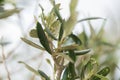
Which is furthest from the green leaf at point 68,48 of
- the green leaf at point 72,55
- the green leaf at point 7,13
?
the green leaf at point 7,13

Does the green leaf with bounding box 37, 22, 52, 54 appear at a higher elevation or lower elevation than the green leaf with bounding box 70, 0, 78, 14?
lower

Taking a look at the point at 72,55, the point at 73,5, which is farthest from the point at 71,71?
the point at 73,5

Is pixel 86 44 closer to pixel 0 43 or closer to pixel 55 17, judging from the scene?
pixel 0 43

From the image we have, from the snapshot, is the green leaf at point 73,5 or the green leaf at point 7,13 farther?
the green leaf at point 7,13

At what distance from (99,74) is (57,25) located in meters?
0.15

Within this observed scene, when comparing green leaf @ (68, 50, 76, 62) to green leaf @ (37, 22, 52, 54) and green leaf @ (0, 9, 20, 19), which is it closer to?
green leaf @ (37, 22, 52, 54)

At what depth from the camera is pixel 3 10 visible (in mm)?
856

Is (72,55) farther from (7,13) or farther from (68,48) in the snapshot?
(7,13)

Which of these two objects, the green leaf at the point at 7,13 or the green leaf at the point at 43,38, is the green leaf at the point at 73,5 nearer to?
the green leaf at the point at 43,38

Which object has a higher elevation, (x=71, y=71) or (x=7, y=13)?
(x=7, y=13)

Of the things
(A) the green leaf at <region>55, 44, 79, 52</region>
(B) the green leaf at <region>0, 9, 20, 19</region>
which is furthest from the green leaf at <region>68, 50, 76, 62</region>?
(B) the green leaf at <region>0, 9, 20, 19</region>

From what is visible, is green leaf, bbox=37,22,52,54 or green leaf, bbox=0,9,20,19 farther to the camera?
green leaf, bbox=0,9,20,19

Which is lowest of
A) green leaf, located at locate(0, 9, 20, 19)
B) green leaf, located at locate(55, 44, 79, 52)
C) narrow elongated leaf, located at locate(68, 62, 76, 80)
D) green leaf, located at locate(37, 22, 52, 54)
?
narrow elongated leaf, located at locate(68, 62, 76, 80)

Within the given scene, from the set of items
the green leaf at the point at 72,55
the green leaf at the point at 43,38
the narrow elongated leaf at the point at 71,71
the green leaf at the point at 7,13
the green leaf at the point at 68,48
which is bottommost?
the narrow elongated leaf at the point at 71,71
